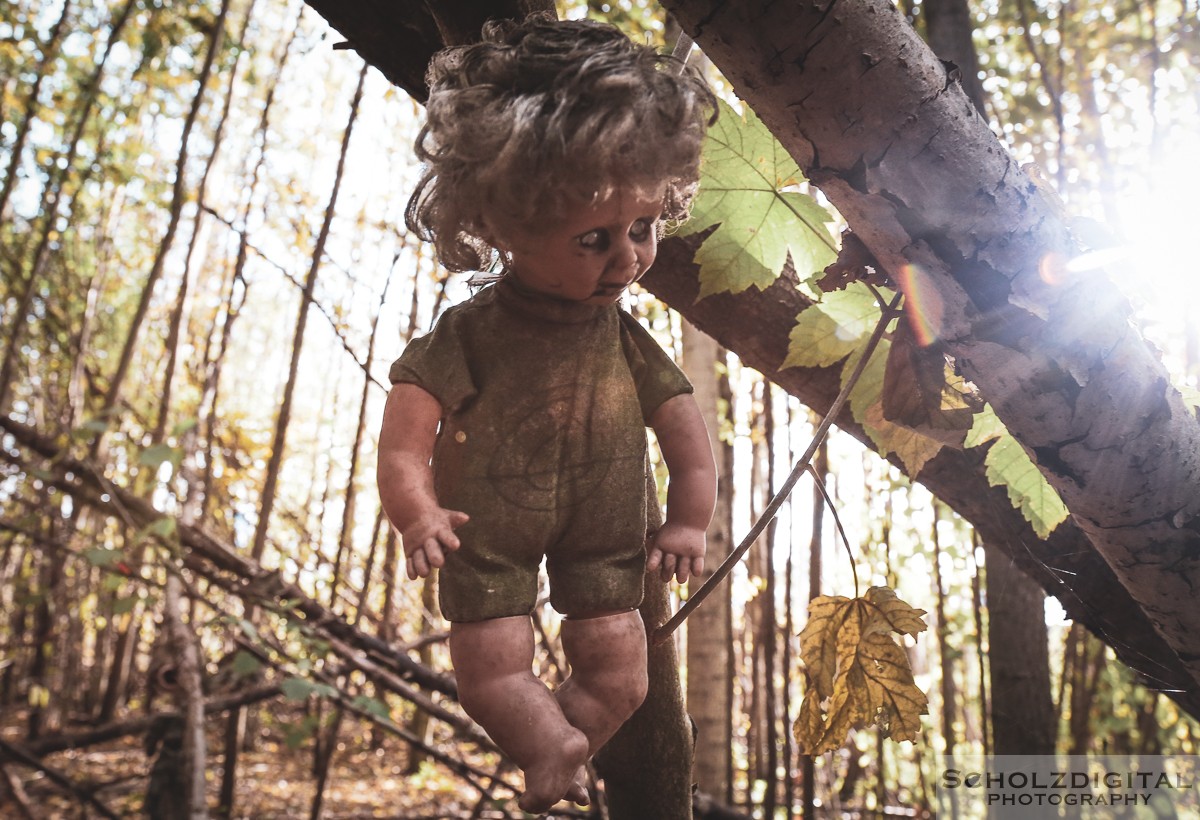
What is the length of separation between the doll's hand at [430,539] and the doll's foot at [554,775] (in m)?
0.15

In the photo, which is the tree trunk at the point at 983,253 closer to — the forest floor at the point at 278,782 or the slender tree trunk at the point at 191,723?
the slender tree trunk at the point at 191,723

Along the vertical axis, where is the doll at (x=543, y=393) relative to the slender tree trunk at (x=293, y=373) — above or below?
below

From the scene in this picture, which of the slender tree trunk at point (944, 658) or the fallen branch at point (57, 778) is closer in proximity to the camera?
the fallen branch at point (57, 778)

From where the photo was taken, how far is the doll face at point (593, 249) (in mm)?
559

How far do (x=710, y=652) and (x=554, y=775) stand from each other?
6.80 ft

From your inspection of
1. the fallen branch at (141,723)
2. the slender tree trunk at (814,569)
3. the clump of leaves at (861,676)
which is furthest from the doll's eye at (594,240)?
the fallen branch at (141,723)

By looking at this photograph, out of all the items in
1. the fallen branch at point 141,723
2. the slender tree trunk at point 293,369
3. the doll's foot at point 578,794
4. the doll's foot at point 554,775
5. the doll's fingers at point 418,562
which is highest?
the slender tree trunk at point 293,369

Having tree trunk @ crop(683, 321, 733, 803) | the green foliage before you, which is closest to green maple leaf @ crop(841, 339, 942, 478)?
the green foliage

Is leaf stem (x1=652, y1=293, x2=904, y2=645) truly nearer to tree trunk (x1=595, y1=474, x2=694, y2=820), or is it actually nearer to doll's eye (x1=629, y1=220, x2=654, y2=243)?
tree trunk (x1=595, y1=474, x2=694, y2=820)

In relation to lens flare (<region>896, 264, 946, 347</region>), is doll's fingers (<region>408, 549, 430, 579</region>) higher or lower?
lower

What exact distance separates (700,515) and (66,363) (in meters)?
5.75

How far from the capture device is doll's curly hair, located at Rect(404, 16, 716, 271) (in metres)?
0.54

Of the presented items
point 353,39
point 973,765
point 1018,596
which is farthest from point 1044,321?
point 973,765

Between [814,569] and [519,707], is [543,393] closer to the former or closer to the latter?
[519,707]
